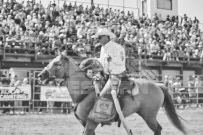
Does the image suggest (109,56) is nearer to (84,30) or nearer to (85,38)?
(85,38)

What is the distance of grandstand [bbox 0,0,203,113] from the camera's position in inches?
756

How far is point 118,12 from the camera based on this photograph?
27.4 meters

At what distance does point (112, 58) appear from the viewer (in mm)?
6746

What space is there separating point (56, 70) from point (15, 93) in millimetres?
9563

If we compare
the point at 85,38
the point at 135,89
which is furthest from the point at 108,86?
the point at 85,38

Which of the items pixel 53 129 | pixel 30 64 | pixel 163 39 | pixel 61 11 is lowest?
pixel 53 129

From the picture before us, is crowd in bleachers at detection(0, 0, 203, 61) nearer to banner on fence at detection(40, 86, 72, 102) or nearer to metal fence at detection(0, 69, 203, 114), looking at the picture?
metal fence at detection(0, 69, 203, 114)

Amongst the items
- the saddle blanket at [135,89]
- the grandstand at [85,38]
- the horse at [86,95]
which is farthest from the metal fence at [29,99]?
the saddle blanket at [135,89]

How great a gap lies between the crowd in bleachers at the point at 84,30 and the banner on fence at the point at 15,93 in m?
3.11

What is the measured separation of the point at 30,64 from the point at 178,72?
12059 millimetres

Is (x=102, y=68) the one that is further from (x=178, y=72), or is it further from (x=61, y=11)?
(x=178, y=72)

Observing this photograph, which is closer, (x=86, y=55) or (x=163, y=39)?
(x=86, y=55)

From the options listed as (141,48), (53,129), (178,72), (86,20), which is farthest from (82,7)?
(53,129)

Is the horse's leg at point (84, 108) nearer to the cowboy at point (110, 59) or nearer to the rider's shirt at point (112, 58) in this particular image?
the cowboy at point (110, 59)
